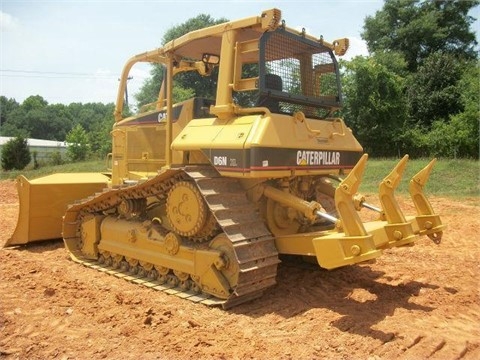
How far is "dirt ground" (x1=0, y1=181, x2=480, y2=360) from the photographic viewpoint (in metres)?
3.79

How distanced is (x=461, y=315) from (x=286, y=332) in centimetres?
188

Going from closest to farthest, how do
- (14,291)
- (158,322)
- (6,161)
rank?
1. (158,322)
2. (14,291)
3. (6,161)

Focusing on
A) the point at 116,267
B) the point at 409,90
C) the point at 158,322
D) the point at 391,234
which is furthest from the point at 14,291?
the point at 409,90

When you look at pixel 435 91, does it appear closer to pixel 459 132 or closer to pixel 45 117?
pixel 459 132

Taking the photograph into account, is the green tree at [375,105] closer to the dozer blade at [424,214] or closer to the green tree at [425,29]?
the green tree at [425,29]

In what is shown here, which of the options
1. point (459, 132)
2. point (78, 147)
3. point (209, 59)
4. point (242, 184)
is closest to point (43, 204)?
point (209, 59)

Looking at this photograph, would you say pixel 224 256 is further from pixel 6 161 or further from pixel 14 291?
pixel 6 161

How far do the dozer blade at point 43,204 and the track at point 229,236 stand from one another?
2.41 m

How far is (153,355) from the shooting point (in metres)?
3.72

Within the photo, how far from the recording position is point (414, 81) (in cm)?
3075

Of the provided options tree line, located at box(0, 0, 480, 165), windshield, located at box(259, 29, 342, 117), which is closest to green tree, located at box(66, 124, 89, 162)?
tree line, located at box(0, 0, 480, 165)

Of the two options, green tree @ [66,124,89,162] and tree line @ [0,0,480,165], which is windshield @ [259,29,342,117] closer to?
tree line @ [0,0,480,165]

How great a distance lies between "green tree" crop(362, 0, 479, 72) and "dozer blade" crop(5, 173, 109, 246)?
3051 centimetres

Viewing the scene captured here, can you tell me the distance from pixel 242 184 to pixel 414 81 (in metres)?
28.8
